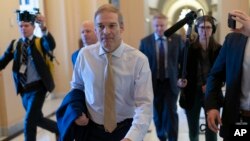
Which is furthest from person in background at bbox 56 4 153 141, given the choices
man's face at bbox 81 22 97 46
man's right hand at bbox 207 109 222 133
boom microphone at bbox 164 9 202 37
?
man's face at bbox 81 22 97 46

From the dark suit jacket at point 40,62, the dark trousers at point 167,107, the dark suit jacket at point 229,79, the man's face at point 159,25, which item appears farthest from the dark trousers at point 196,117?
the dark suit jacket at point 40,62

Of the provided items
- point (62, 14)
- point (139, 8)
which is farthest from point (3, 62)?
point (139, 8)

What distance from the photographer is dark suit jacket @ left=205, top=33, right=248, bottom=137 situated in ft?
6.23

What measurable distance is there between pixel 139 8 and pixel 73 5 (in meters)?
1.51

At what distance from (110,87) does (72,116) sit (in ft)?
0.85

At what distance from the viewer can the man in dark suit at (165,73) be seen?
13.3ft

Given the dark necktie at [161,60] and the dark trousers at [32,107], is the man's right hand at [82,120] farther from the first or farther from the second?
the dark necktie at [161,60]

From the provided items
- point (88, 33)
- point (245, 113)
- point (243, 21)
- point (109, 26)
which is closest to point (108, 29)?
point (109, 26)

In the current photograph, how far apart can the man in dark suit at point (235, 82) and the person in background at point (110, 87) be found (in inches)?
15.9

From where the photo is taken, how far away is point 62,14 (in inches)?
306

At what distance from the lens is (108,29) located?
1.84 metres

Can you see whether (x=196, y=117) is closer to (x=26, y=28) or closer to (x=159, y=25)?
(x=159, y=25)

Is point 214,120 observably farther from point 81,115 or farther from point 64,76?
point 64,76

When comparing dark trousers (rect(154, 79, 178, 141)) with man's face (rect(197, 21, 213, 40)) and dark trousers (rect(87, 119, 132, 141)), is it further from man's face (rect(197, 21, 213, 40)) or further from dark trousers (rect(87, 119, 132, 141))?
dark trousers (rect(87, 119, 132, 141))
